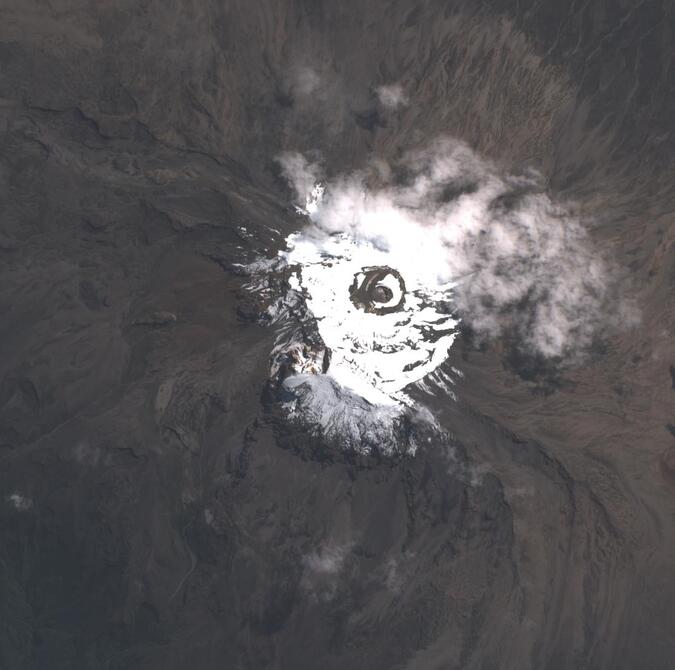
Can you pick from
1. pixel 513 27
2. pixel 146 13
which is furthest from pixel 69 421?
pixel 513 27

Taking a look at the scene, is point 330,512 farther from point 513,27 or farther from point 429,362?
point 513,27

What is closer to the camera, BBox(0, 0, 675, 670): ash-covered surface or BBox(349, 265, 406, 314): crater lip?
BBox(0, 0, 675, 670): ash-covered surface

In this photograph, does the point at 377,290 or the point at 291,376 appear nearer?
the point at 291,376

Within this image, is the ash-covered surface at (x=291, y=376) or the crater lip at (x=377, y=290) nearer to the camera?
the ash-covered surface at (x=291, y=376)

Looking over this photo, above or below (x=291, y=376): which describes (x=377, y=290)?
above
